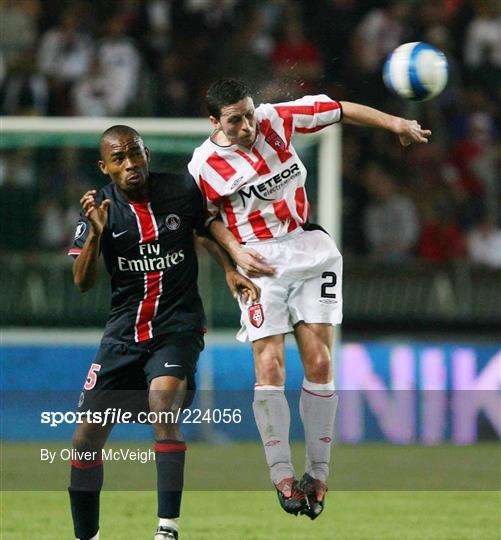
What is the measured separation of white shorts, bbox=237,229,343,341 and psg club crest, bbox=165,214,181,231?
49cm

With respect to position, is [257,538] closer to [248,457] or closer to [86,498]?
[86,498]

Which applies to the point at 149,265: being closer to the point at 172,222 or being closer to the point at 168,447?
the point at 172,222

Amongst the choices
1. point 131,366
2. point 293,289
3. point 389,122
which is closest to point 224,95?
point 389,122

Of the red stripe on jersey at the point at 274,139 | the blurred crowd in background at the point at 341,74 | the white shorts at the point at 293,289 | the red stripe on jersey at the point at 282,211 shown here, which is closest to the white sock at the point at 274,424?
the white shorts at the point at 293,289

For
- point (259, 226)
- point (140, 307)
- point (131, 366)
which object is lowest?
point (131, 366)

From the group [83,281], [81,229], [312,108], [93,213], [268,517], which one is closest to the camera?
[93,213]

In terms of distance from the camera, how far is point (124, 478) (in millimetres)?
9914

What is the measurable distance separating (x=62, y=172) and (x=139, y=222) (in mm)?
5499

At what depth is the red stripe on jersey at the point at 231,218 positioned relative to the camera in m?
7.15

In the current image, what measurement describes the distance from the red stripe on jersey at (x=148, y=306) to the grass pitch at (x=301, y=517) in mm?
1215

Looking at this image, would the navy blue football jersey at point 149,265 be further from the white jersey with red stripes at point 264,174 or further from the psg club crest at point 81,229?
the white jersey with red stripes at point 264,174

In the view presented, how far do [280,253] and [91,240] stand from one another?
1123 millimetres

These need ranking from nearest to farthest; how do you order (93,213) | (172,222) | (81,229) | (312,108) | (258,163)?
(93,213), (81,229), (172,222), (258,163), (312,108)

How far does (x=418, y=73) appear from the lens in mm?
6941
